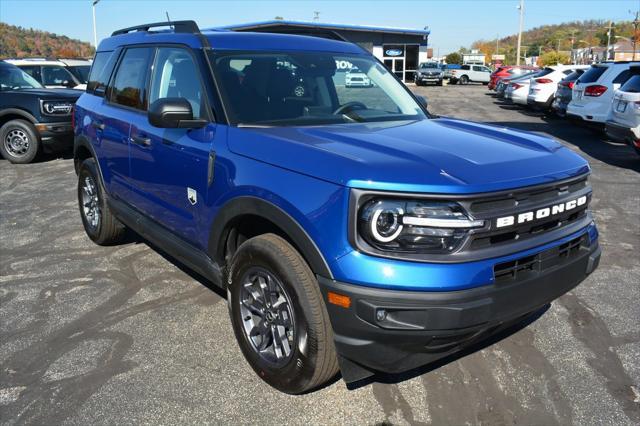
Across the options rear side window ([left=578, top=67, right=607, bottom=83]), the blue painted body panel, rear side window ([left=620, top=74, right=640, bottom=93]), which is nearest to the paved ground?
the blue painted body panel

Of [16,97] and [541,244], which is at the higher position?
[16,97]

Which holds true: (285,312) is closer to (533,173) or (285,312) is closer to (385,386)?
(385,386)

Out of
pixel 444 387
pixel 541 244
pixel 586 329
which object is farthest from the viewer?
pixel 586 329

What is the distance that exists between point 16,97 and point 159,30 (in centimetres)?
708

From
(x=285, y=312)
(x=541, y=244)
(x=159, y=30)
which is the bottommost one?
(x=285, y=312)

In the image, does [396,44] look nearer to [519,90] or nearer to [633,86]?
[519,90]

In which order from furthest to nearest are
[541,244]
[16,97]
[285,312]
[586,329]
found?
1. [16,97]
2. [586,329]
3. [285,312]
4. [541,244]

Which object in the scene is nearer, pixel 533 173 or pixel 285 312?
pixel 533 173

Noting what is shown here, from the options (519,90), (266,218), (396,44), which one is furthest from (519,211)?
(396,44)

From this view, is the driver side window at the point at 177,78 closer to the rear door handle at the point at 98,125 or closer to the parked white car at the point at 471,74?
the rear door handle at the point at 98,125

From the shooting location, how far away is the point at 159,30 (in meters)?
4.32

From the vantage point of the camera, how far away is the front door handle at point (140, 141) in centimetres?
380

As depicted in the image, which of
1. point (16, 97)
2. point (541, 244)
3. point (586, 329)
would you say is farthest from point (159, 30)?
point (16, 97)

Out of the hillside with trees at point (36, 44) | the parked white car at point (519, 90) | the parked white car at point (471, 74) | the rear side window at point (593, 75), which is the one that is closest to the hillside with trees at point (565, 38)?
the parked white car at point (471, 74)
